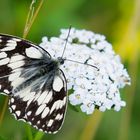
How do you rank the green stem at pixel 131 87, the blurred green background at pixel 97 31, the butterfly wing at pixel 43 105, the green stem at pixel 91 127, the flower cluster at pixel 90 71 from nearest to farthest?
the butterfly wing at pixel 43 105
the flower cluster at pixel 90 71
the green stem at pixel 91 127
the green stem at pixel 131 87
the blurred green background at pixel 97 31

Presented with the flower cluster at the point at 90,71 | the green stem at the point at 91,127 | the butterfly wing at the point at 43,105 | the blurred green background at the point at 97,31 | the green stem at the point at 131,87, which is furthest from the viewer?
the blurred green background at the point at 97,31

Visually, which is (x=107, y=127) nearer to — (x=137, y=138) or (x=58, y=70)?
(x=137, y=138)

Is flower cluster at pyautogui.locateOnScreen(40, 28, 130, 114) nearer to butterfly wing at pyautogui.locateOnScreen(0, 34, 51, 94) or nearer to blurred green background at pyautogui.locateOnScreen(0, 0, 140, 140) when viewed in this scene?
butterfly wing at pyautogui.locateOnScreen(0, 34, 51, 94)

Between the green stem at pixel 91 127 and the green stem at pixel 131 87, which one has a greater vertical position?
the green stem at pixel 131 87

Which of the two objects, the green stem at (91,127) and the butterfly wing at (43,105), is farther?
the green stem at (91,127)

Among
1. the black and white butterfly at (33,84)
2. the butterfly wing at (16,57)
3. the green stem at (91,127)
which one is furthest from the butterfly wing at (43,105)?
the green stem at (91,127)

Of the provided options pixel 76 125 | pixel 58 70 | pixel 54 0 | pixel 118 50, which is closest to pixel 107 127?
pixel 76 125

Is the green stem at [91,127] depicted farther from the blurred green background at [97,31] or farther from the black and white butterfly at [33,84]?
the black and white butterfly at [33,84]
